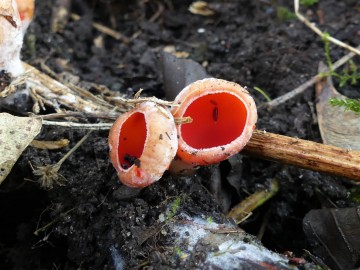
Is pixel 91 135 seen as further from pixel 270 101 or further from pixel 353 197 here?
pixel 353 197

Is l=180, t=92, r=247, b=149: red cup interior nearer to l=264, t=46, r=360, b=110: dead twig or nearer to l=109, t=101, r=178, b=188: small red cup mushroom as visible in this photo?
l=109, t=101, r=178, b=188: small red cup mushroom

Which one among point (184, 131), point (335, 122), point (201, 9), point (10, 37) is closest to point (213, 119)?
point (184, 131)

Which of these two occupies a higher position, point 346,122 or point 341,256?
point 346,122

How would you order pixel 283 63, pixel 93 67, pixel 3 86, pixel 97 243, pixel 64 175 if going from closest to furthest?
pixel 97 243 → pixel 64 175 → pixel 3 86 → pixel 283 63 → pixel 93 67

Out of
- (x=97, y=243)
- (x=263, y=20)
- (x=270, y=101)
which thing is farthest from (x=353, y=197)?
(x=263, y=20)

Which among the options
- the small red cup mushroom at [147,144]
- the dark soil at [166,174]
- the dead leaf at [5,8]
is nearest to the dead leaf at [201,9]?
the dark soil at [166,174]

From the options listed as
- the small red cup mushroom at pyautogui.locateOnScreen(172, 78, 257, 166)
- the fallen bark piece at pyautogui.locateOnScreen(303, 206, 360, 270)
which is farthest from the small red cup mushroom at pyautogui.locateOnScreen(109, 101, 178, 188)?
the fallen bark piece at pyautogui.locateOnScreen(303, 206, 360, 270)

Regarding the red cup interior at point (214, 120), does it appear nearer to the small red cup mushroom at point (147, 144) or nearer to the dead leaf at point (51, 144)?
the small red cup mushroom at point (147, 144)
